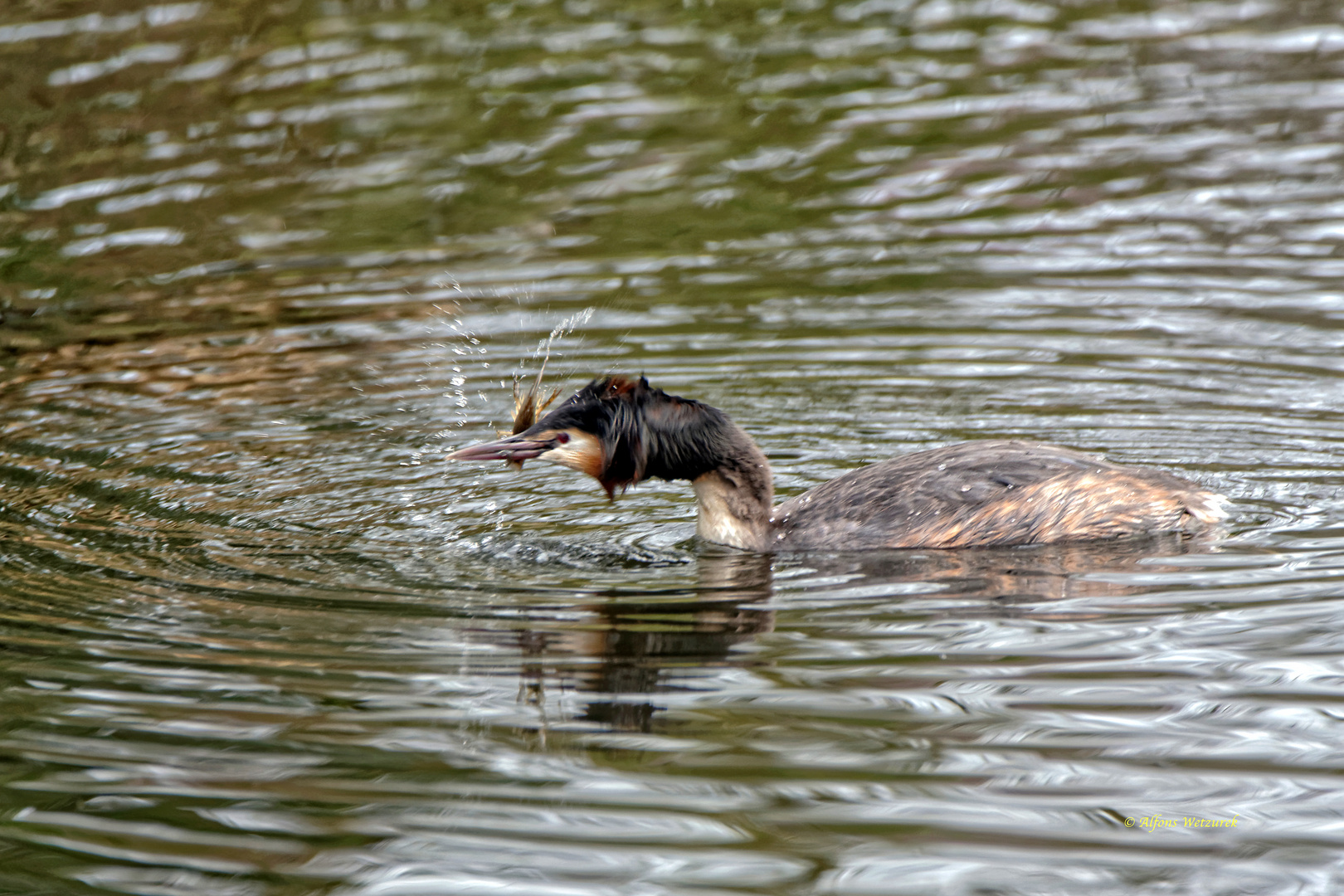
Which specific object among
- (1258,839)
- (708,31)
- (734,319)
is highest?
(708,31)

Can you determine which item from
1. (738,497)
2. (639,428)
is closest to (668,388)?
(738,497)

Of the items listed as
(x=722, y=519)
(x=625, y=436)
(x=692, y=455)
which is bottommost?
(x=722, y=519)

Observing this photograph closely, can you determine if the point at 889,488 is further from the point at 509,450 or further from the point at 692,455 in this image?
the point at 509,450

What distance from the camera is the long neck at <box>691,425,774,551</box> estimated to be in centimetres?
775

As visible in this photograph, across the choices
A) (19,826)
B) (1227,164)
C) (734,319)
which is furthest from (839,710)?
(1227,164)

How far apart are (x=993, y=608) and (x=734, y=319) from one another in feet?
15.0

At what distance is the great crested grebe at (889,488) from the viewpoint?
7.54 meters

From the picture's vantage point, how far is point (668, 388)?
9812 millimetres

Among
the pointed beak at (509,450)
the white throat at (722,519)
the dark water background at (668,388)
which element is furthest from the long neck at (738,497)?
the pointed beak at (509,450)

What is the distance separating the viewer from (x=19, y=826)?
529 centimetres

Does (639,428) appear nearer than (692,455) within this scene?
Yes

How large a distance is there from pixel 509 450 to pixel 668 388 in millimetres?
2650

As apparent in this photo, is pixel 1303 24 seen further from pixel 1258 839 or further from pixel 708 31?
pixel 1258 839

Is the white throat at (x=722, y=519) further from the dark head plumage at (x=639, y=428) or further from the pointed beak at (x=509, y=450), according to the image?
the pointed beak at (x=509, y=450)
